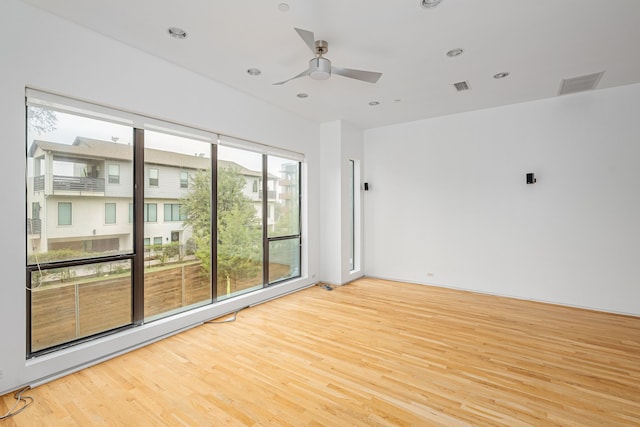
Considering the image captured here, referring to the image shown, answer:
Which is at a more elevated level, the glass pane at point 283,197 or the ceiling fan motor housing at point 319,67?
the ceiling fan motor housing at point 319,67

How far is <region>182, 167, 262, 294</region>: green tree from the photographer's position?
388cm

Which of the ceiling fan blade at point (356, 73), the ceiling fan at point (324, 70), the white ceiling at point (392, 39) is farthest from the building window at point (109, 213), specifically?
the ceiling fan blade at point (356, 73)

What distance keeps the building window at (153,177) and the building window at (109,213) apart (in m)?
0.46

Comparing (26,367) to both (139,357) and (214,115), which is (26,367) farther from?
(214,115)

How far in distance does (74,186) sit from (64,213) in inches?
10.3

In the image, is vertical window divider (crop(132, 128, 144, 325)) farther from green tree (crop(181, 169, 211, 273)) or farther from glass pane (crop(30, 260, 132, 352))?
green tree (crop(181, 169, 211, 273))

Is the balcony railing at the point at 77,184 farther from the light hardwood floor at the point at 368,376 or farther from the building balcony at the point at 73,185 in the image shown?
the light hardwood floor at the point at 368,376

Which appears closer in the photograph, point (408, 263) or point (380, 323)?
point (380, 323)

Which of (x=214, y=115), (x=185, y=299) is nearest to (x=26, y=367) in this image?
(x=185, y=299)

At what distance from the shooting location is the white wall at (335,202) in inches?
222

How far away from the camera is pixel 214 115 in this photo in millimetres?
3885

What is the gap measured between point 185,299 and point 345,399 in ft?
7.93

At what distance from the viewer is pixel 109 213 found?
10.0ft

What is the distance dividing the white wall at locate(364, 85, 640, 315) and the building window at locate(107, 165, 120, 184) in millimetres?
4441
